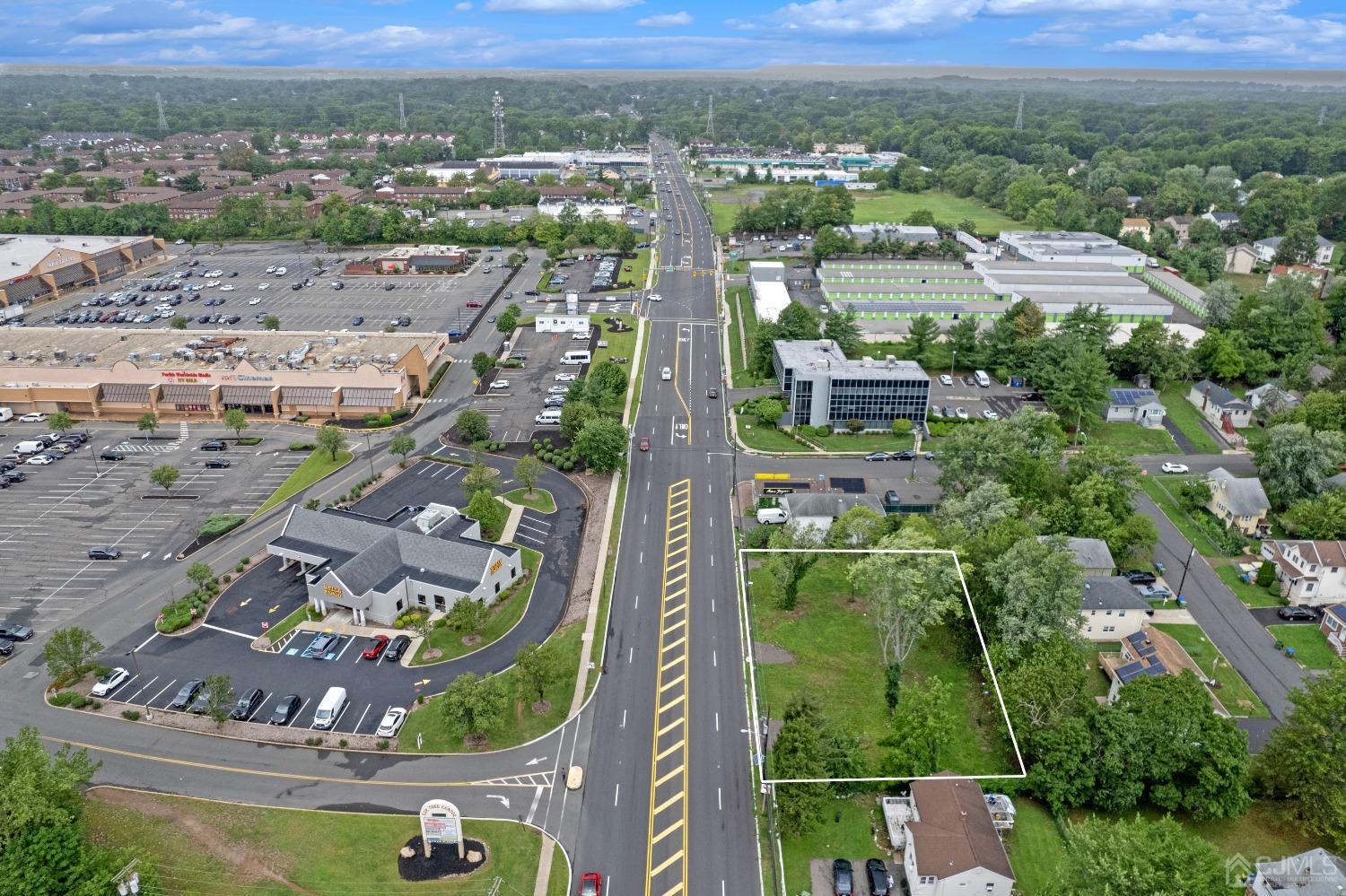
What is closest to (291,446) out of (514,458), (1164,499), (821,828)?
(514,458)

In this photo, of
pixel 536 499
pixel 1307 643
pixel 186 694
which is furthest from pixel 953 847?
pixel 536 499

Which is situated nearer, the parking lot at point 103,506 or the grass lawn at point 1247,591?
the grass lawn at point 1247,591

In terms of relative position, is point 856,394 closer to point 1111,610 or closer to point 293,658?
point 1111,610

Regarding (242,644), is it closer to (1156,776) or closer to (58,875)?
(58,875)

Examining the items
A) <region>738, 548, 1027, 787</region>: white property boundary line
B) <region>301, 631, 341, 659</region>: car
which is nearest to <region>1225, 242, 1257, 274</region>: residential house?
<region>738, 548, 1027, 787</region>: white property boundary line

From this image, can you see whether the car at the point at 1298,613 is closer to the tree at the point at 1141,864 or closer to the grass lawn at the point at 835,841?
the tree at the point at 1141,864

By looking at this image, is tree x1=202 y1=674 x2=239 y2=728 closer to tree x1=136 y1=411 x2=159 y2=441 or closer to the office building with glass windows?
tree x1=136 y1=411 x2=159 y2=441

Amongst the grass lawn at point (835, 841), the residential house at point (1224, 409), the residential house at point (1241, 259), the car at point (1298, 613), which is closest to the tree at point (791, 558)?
the grass lawn at point (835, 841)
